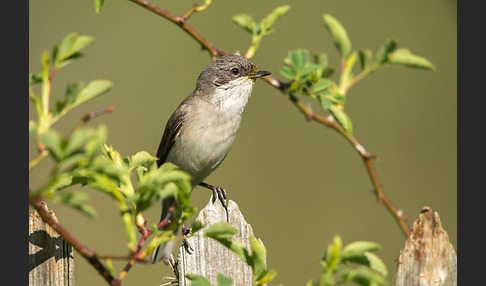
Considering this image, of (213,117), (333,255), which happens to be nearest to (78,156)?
(333,255)

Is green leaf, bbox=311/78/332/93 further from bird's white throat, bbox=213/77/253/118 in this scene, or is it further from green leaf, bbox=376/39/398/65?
bird's white throat, bbox=213/77/253/118

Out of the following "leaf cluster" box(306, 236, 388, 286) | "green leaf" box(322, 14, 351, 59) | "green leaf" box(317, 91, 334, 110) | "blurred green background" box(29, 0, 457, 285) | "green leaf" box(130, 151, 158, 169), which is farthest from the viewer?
"blurred green background" box(29, 0, 457, 285)

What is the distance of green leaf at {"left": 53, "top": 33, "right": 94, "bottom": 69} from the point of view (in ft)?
5.32

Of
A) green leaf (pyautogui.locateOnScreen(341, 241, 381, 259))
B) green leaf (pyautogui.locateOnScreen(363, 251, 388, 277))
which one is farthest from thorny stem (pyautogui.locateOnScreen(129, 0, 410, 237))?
green leaf (pyautogui.locateOnScreen(341, 241, 381, 259))

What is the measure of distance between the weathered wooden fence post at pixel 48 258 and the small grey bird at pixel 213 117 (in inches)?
61.8

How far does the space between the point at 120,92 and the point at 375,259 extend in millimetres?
5694

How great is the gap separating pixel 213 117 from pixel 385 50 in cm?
192

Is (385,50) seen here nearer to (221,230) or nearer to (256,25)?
(256,25)

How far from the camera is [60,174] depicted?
149 centimetres

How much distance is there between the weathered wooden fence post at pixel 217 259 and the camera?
278cm

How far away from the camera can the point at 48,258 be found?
2549mm

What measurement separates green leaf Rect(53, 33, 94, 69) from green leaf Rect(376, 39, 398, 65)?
1314 mm

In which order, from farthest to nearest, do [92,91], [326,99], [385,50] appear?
1. [385,50]
2. [326,99]
3. [92,91]

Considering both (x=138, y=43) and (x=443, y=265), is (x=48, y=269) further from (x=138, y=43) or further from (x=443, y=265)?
(x=138, y=43)
